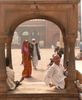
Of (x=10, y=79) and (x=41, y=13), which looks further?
(x=10, y=79)

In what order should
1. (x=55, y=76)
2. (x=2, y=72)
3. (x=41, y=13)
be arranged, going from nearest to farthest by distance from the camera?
(x=2, y=72), (x=41, y=13), (x=55, y=76)

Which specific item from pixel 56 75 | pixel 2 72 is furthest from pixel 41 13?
pixel 2 72

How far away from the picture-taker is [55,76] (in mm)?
8016

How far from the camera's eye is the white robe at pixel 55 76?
7953 mm

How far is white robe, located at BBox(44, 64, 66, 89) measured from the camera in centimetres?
795

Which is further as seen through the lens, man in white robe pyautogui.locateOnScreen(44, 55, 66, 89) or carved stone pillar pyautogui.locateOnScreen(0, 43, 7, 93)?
man in white robe pyautogui.locateOnScreen(44, 55, 66, 89)

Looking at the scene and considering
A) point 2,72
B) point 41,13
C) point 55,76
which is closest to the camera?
point 2,72

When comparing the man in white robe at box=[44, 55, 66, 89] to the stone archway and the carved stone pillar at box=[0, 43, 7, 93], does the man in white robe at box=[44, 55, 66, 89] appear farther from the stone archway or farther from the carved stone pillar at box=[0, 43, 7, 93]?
the carved stone pillar at box=[0, 43, 7, 93]

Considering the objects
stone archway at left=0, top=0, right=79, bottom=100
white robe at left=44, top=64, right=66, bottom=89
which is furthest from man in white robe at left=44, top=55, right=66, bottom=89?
stone archway at left=0, top=0, right=79, bottom=100

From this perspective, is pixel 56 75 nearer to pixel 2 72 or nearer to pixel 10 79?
pixel 10 79

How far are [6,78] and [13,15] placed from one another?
4.86ft

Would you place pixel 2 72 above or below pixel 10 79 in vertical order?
above

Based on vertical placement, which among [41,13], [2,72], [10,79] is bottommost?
[10,79]

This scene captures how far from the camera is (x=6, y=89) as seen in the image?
7652 mm
